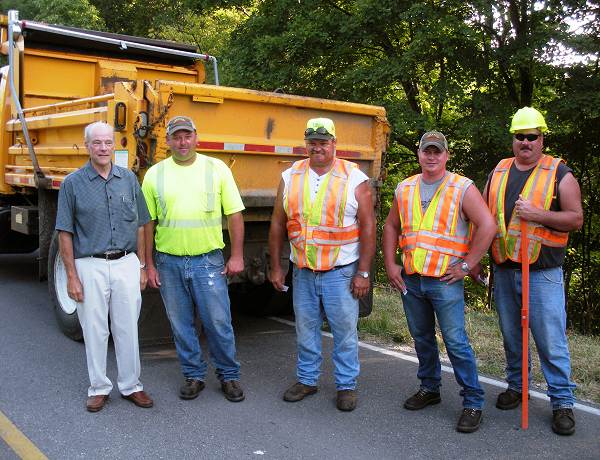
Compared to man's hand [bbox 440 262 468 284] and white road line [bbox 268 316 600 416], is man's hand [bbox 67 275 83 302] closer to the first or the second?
man's hand [bbox 440 262 468 284]

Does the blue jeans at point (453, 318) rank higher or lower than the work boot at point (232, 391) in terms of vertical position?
higher

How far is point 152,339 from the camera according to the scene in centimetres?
522

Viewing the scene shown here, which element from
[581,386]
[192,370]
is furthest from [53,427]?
[581,386]

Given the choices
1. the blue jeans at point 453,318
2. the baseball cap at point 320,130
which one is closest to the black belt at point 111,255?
the baseball cap at point 320,130

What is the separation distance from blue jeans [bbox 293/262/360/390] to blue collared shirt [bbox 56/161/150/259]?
115 cm

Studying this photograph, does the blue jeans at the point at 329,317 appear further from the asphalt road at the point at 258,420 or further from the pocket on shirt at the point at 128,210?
the pocket on shirt at the point at 128,210

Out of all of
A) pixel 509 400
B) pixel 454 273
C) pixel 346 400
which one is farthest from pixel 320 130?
pixel 509 400

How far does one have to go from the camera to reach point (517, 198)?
4.09 metres

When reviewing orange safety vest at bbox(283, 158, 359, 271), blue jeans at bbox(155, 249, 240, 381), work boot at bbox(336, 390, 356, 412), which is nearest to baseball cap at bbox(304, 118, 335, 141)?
orange safety vest at bbox(283, 158, 359, 271)

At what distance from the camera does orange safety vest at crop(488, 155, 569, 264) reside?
4004 millimetres

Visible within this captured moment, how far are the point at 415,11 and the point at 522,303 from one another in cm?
743

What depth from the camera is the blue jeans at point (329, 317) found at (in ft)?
14.4

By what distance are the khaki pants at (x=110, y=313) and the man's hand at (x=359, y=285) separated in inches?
53.0

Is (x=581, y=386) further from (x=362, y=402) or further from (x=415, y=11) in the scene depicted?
(x=415, y=11)
